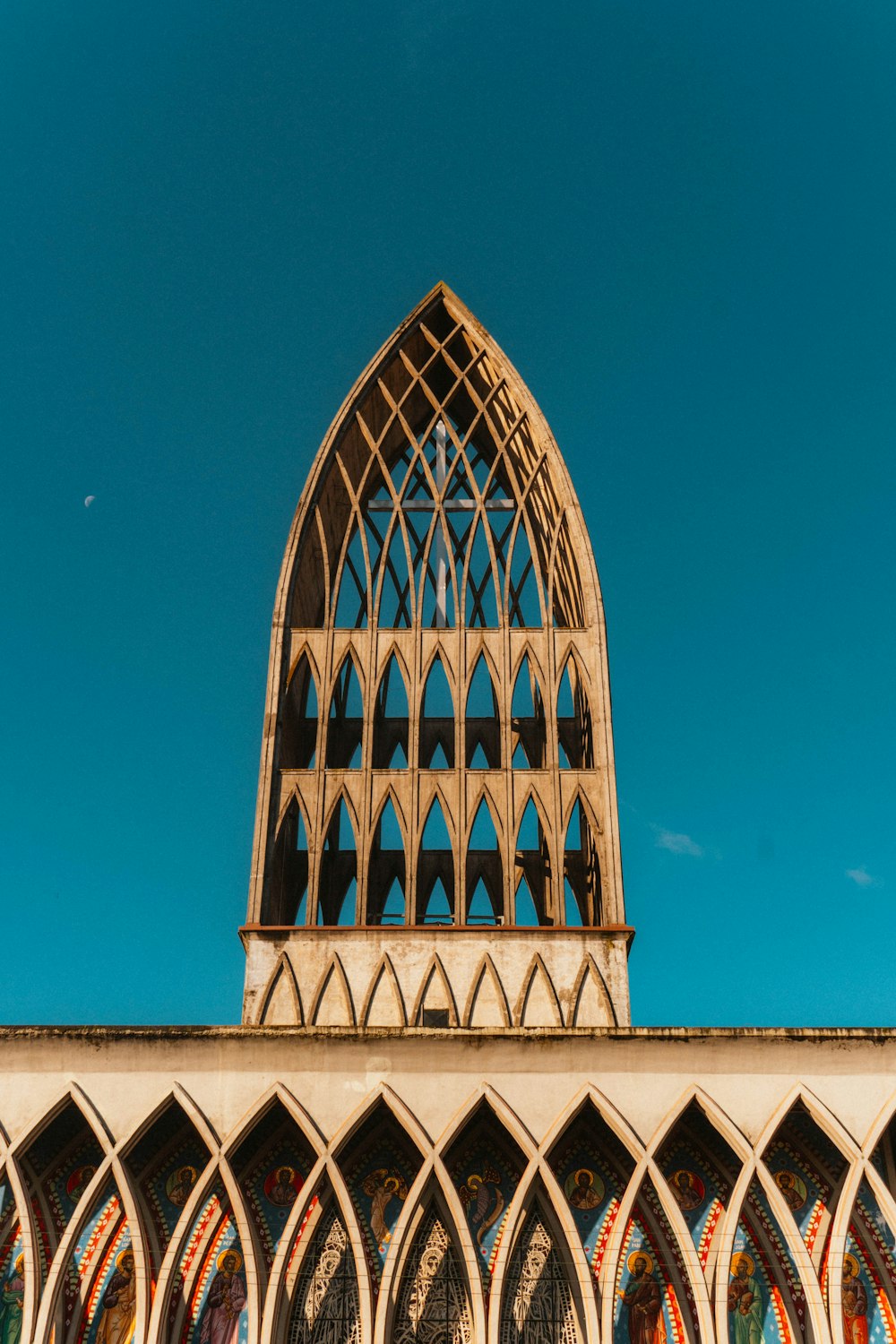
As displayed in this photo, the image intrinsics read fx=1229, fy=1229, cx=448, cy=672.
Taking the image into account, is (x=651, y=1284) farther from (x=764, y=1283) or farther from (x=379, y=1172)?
(x=379, y=1172)

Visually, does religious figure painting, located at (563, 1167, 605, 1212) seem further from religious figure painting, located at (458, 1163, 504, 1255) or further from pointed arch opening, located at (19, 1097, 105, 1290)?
pointed arch opening, located at (19, 1097, 105, 1290)

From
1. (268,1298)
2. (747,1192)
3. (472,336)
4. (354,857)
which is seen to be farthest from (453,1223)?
(472,336)

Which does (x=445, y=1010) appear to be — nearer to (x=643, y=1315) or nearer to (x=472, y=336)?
(x=643, y=1315)

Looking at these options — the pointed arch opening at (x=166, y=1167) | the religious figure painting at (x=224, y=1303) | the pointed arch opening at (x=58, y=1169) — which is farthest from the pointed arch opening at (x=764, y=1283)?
the pointed arch opening at (x=58, y=1169)

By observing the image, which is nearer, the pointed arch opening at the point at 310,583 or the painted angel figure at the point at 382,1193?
the painted angel figure at the point at 382,1193

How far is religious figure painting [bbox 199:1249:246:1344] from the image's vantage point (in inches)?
634

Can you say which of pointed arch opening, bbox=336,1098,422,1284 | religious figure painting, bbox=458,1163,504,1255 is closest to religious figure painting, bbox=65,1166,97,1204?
pointed arch opening, bbox=336,1098,422,1284

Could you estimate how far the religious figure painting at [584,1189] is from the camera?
16.9 metres

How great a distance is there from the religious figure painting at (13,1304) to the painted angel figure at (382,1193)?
4.63 meters

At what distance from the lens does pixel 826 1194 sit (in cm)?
1681

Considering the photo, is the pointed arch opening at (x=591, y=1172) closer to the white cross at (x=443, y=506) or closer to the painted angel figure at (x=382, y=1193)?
the painted angel figure at (x=382, y=1193)

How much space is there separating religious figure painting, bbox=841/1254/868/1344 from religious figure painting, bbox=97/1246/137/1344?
9341 millimetres

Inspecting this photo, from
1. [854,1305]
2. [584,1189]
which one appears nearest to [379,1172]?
[584,1189]

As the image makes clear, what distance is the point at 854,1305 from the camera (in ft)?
53.4
